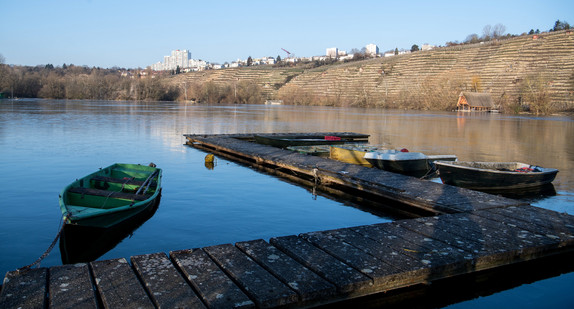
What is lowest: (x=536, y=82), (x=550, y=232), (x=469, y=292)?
(x=469, y=292)

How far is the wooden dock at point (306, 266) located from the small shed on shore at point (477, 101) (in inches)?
3011

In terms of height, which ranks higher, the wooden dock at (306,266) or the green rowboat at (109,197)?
the green rowboat at (109,197)

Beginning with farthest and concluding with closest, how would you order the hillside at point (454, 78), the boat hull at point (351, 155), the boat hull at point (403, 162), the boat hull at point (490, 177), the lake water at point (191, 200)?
the hillside at point (454, 78), the boat hull at point (351, 155), the boat hull at point (403, 162), the boat hull at point (490, 177), the lake water at point (191, 200)

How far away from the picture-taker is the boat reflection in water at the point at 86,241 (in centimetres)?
749

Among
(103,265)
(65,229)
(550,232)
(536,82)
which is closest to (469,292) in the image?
(550,232)

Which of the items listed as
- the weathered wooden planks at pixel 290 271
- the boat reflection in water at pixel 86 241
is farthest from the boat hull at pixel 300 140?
the weathered wooden planks at pixel 290 271

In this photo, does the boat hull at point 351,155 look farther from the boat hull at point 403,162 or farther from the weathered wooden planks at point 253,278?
the weathered wooden planks at point 253,278

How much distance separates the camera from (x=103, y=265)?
5383mm

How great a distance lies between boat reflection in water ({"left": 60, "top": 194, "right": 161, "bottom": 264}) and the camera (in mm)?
7488

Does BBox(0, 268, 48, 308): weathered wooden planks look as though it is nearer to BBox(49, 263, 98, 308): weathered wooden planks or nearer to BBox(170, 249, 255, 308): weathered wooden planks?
BBox(49, 263, 98, 308): weathered wooden planks

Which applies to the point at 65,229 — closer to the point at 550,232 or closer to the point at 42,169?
the point at 550,232

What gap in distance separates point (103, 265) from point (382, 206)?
780 cm

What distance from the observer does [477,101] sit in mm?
79750

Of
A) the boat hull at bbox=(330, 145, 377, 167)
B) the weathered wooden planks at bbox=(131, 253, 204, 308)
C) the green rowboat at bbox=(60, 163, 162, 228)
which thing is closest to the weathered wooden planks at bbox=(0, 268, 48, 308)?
the weathered wooden planks at bbox=(131, 253, 204, 308)
